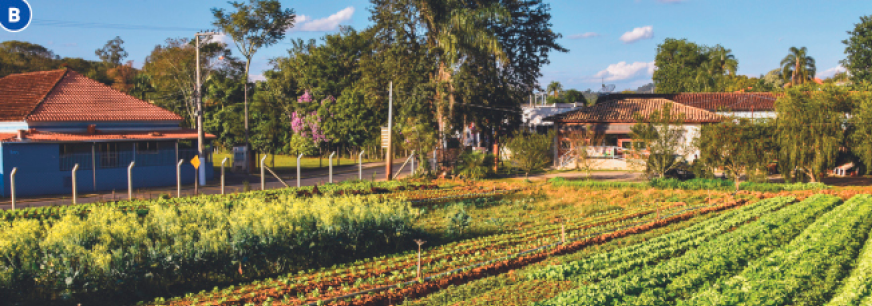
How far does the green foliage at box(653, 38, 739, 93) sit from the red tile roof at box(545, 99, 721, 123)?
4207 centimetres

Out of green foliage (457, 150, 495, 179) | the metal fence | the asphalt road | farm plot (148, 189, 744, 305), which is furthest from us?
green foliage (457, 150, 495, 179)

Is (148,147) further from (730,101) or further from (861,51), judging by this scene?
(861,51)

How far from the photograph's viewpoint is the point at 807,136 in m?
33.2

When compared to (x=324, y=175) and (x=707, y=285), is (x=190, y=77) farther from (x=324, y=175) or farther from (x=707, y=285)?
(x=707, y=285)

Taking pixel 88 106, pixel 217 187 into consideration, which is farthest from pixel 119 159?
pixel 217 187

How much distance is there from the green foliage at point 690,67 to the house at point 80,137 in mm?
70612

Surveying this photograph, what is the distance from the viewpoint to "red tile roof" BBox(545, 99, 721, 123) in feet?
140

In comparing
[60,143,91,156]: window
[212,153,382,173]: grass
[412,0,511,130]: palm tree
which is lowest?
[212,153,382,173]: grass

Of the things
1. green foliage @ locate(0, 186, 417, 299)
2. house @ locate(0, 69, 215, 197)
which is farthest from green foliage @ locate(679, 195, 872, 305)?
house @ locate(0, 69, 215, 197)

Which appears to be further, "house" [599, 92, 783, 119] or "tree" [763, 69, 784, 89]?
"tree" [763, 69, 784, 89]

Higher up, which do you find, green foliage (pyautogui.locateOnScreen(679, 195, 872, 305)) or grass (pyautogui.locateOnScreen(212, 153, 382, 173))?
A: grass (pyautogui.locateOnScreen(212, 153, 382, 173))

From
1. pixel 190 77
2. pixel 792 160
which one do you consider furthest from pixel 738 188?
pixel 190 77

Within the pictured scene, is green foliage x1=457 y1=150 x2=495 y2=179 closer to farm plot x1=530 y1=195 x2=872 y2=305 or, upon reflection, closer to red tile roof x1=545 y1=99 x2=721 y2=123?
red tile roof x1=545 y1=99 x2=721 y2=123

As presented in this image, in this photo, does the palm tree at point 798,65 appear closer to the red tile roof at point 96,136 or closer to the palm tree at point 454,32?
the palm tree at point 454,32
